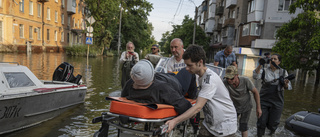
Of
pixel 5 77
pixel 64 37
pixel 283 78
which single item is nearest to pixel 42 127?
pixel 5 77

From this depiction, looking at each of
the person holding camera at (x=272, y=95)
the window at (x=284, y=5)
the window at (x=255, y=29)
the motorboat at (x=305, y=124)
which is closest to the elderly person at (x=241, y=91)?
the person holding camera at (x=272, y=95)

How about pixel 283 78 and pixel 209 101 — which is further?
pixel 283 78

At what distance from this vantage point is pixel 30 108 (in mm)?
5656

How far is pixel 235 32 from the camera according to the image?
37562 millimetres

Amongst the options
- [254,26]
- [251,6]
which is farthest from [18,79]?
[251,6]

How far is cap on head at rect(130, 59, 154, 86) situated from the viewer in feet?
8.72

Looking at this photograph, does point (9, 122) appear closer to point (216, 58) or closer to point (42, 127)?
point (42, 127)

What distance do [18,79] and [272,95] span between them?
236 inches

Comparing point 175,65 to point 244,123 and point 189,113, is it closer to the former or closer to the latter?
point 244,123

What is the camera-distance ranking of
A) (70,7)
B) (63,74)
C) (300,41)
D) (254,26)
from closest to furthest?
1. (63,74)
2. (300,41)
3. (254,26)
4. (70,7)

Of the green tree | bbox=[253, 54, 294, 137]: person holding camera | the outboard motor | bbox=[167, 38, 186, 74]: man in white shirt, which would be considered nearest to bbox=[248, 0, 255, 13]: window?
the green tree

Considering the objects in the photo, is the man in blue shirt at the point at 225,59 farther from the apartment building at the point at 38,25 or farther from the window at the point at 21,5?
the window at the point at 21,5

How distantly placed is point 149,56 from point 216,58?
212cm

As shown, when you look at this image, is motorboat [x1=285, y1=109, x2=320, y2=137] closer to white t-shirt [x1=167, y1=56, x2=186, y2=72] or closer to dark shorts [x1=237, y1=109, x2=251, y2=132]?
dark shorts [x1=237, y1=109, x2=251, y2=132]
